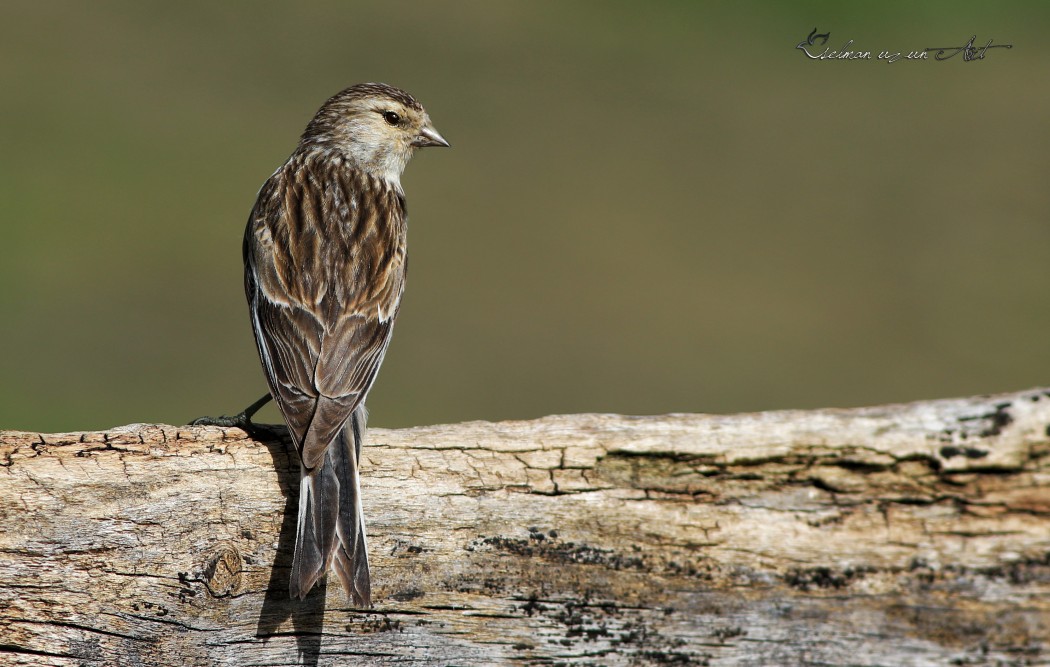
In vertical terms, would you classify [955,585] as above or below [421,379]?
below

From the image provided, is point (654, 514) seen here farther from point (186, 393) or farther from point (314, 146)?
point (186, 393)

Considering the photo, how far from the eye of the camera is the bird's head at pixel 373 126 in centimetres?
629

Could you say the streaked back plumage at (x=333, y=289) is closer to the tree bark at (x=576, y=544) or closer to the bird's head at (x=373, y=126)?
Result: the bird's head at (x=373, y=126)

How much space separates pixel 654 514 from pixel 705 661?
18.1 inches

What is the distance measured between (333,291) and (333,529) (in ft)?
4.76

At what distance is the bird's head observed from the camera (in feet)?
20.6

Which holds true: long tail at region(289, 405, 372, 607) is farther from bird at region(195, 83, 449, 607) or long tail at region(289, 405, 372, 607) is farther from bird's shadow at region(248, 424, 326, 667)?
bird's shadow at region(248, 424, 326, 667)

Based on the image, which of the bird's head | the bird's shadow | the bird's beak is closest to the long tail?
the bird's shadow

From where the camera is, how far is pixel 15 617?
149 inches

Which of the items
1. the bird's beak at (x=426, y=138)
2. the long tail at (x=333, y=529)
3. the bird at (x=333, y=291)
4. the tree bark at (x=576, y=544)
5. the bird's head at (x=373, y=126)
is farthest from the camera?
the bird's beak at (x=426, y=138)

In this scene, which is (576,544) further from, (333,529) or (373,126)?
(373,126)

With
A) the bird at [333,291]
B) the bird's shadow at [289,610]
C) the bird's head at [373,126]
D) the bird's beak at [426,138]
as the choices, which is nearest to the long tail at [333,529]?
Result: the bird at [333,291]

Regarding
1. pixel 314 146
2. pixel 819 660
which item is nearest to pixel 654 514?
pixel 819 660

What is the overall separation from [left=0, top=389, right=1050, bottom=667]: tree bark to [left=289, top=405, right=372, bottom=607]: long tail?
5.8 inches
